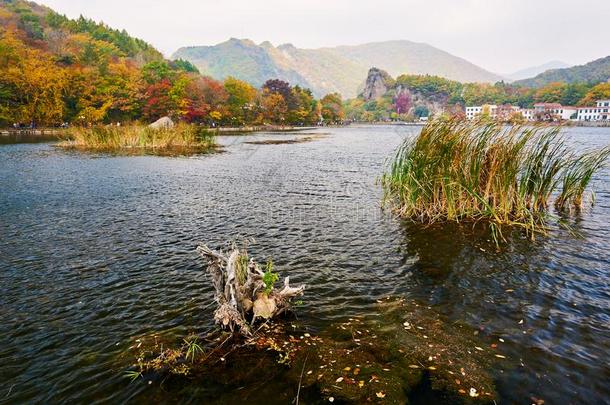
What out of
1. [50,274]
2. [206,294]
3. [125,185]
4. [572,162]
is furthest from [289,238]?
[125,185]

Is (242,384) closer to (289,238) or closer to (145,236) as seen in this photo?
(289,238)

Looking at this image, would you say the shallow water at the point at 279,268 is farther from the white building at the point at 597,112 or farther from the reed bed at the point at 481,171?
the white building at the point at 597,112

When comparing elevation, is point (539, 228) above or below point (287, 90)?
below

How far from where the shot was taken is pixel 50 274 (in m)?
9.64

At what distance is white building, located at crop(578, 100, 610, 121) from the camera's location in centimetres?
16059

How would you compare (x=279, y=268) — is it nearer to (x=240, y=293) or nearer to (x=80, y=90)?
(x=240, y=293)

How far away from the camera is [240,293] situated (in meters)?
6.96

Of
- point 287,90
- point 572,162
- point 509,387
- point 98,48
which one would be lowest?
point 509,387

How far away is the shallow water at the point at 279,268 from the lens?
228 inches

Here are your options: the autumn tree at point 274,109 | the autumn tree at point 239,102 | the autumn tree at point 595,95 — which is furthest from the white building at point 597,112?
the autumn tree at point 239,102

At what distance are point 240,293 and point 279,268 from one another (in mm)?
3154

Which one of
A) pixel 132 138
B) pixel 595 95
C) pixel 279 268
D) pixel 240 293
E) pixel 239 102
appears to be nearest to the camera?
pixel 240 293

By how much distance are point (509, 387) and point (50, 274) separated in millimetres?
10940

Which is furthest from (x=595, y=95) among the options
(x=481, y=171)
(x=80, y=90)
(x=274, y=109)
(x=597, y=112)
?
(x=80, y=90)
